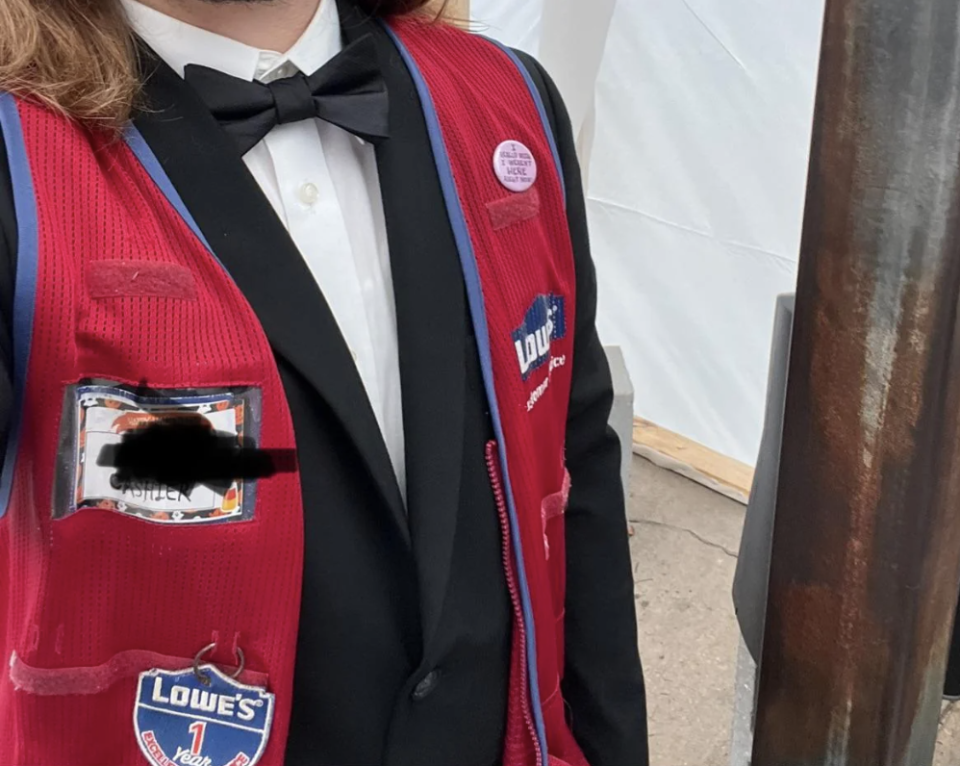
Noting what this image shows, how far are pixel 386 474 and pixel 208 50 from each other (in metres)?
0.30

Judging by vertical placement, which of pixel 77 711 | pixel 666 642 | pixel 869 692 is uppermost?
pixel 869 692

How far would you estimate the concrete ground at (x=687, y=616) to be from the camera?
6.05 feet

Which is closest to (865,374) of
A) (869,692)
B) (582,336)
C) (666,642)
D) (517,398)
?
(869,692)

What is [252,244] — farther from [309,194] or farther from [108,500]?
[108,500]

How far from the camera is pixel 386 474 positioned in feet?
2.14

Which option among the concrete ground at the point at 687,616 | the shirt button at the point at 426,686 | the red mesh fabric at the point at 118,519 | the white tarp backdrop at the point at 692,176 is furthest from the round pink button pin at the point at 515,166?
the concrete ground at the point at 687,616

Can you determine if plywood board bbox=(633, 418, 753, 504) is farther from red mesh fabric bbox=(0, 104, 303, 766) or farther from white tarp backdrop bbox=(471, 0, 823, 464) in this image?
red mesh fabric bbox=(0, 104, 303, 766)

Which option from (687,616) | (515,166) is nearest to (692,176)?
(687,616)

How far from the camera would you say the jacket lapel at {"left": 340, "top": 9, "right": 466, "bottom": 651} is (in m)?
0.67

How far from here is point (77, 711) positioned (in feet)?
2.00

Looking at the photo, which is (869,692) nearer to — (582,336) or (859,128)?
(859,128)

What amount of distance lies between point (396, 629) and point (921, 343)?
0.43m

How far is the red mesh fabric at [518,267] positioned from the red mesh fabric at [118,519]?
7.5 inches

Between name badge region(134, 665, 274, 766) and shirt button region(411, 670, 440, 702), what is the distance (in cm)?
Answer: 10
